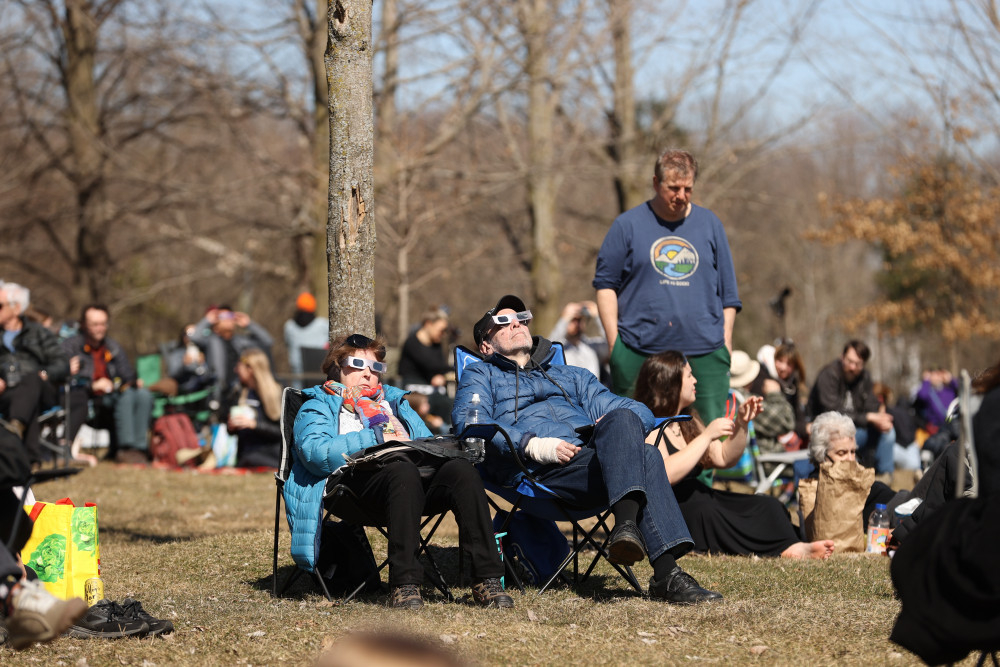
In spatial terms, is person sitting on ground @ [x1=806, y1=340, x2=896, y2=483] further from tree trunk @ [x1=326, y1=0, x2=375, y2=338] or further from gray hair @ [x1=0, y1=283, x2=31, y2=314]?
gray hair @ [x1=0, y1=283, x2=31, y2=314]

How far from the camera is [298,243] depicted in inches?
845

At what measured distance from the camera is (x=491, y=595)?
15.7ft

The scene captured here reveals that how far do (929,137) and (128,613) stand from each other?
761 inches

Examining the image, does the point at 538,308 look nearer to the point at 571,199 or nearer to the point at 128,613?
the point at 571,199

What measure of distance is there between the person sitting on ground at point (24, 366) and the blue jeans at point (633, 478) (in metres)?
6.25

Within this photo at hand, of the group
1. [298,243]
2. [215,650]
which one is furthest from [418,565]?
[298,243]

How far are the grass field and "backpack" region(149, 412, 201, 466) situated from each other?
5.25 m

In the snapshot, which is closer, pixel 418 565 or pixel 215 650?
pixel 215 650

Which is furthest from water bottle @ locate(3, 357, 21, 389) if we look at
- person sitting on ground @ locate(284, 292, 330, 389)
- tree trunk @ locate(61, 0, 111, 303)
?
tree trunk @ locate(61, 0, 111, 303)

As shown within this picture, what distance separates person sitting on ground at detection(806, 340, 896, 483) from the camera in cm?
1021

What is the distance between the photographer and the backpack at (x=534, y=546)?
5.62m

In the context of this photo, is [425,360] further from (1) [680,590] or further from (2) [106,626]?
(2) [106,626]

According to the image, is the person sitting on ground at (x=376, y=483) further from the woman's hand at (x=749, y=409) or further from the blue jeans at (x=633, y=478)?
the woman's hand at (x=749, y=409)

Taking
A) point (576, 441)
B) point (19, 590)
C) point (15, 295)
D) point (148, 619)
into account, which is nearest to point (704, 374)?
point (576, 441)
